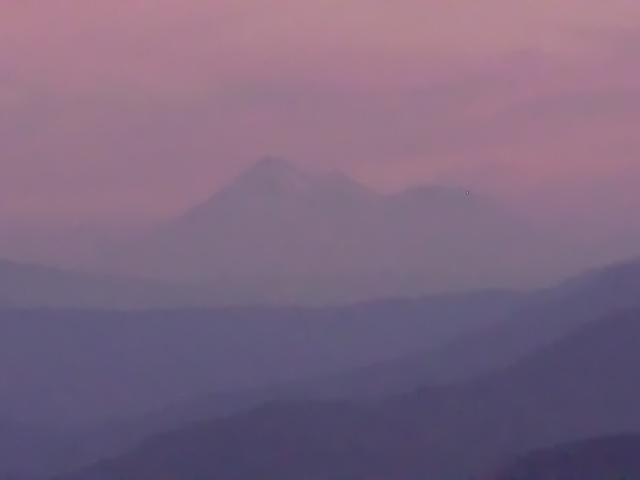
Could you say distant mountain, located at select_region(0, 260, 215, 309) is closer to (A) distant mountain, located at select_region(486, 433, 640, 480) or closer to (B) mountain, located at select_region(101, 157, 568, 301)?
(B) mountain, located at select_region(101, 157, 568, 301)

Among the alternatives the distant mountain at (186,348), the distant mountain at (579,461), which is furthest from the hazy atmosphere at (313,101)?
the distant mountain at (579,461)

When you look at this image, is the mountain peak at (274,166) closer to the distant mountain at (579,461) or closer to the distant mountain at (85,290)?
the distant mountain at (85,290)

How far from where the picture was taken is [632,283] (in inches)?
179

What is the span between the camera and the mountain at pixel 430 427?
14.6ft

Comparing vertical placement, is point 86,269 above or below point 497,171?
below

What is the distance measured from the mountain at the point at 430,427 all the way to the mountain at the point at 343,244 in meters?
0.58

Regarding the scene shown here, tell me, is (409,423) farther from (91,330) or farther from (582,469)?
(91,330)

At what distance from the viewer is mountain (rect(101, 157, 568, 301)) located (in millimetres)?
4469

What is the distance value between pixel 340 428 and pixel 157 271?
1.33 meters

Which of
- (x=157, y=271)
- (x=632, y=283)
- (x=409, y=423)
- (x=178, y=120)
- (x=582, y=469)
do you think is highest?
(x=178, y=120)

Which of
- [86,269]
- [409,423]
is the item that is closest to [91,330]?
[86,269]

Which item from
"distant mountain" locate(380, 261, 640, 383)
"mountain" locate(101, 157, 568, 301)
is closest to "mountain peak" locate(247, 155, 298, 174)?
"mountain" locate(101, 157, 568, 301)

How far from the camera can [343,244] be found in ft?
14.7

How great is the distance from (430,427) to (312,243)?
1.21 meters
